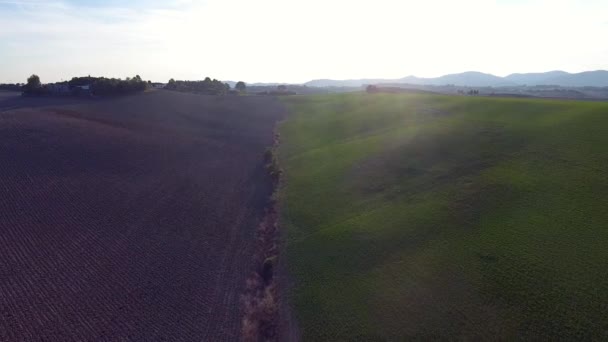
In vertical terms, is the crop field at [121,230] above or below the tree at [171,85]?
below

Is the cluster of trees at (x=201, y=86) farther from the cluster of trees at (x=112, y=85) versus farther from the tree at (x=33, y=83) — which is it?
the tree at (x=33, y=83)

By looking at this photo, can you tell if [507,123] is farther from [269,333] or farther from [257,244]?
[269,333]

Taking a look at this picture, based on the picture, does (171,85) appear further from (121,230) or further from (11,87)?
(121,230)

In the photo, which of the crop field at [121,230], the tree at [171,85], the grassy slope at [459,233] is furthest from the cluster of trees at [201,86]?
the grassy slope at [459,233]

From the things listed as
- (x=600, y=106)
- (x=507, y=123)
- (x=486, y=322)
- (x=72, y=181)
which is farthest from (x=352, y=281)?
(x=600, y=106)

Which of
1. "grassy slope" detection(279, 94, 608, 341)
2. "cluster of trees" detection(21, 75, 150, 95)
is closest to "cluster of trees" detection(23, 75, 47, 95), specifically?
"cluster of trees" detection(21, 75, 150, 95)

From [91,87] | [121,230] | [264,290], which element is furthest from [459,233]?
[91,87]

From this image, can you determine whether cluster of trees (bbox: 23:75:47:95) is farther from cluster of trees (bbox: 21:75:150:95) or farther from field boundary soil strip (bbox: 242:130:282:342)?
field boundary soil strip (bbox: 242:130:282:342)
